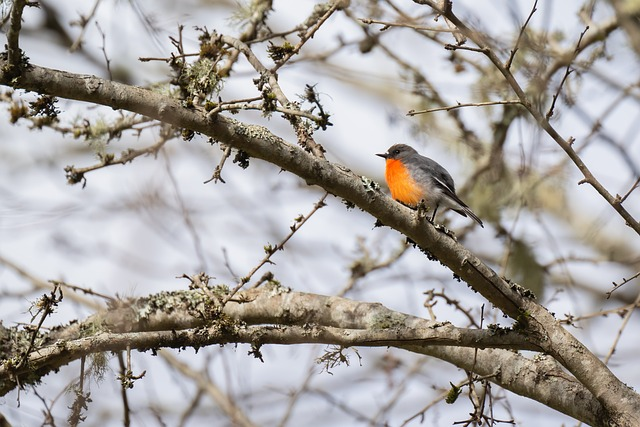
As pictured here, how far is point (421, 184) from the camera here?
6289 mm

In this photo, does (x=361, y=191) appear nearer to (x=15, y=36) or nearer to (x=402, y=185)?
(x=15, y=36)

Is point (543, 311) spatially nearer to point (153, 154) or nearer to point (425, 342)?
point (425, 342)

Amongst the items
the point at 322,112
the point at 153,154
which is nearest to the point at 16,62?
the point at 322,112

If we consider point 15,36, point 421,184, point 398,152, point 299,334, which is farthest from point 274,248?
point 398,152

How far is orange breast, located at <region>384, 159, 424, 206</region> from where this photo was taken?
20.7 feet

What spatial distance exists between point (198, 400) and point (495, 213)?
339 cm

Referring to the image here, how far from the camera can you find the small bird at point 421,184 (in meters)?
6.11

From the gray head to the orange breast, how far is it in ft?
0.86

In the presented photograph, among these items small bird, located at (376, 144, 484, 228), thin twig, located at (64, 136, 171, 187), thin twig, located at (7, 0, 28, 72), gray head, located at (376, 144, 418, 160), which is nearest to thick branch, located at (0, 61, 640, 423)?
thin twig, located at (7, 0, 28, 72)

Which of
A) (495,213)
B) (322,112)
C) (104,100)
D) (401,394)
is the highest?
(495,213)

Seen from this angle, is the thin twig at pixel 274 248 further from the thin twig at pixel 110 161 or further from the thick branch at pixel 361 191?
the thin twig at pixel 110 161

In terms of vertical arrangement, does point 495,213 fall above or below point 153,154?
above

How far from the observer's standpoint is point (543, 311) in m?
3.59

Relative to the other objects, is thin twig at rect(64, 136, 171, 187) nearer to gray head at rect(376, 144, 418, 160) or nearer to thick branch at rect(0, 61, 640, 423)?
thick branch at rect(0, 61, 640, 423)
